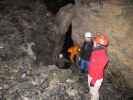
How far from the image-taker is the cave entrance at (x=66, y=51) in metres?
10.9

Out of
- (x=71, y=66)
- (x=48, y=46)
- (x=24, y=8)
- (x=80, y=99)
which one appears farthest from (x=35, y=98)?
(x=24, y=8)

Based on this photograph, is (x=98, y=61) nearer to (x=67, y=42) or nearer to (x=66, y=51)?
(x=66, y=51)

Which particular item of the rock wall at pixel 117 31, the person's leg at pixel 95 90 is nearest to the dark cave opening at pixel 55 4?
the rock wall at pixel 117 31

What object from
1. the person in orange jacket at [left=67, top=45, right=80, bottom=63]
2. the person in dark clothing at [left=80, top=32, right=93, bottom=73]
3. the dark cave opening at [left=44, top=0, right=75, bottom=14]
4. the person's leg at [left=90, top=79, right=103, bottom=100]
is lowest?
the person's leg at [left=90, top=79, right=103, bottom=100]

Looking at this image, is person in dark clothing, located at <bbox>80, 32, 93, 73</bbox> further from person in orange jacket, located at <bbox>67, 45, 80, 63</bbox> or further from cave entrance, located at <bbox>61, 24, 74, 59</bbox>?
cave entrance, located at <bbox>61, 24, 74, 59</bbox>

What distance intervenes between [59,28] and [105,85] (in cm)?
337

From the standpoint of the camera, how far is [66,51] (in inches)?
445

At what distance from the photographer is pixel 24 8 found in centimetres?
1349

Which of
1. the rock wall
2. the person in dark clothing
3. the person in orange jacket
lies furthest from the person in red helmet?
the person in orange jacket

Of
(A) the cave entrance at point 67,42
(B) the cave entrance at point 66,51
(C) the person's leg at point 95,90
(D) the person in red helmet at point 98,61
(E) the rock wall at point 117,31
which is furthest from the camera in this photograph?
(A) the cave entrance at point 67,42

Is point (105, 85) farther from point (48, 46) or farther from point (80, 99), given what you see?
point (48, 46)

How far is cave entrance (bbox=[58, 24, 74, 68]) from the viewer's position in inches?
429

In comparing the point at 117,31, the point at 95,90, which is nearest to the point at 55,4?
the point at 117,31

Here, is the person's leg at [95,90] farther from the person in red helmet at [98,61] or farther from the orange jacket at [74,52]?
the orange jacket at [74,52]
